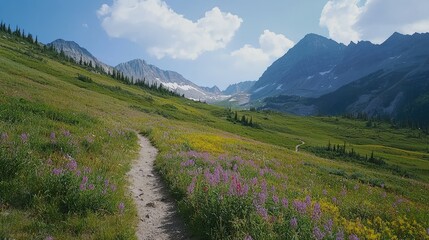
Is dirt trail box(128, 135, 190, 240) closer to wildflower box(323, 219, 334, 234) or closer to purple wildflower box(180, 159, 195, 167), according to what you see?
purple wildflower box(180, 159, 195, 167)

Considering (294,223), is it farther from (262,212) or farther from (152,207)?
(152,207)

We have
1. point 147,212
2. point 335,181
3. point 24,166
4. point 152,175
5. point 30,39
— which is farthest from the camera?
point 30,39

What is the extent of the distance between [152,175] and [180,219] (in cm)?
578

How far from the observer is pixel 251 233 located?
7.22 meters

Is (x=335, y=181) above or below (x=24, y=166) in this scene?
below

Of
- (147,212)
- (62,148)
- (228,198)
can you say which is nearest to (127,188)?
(147,212)

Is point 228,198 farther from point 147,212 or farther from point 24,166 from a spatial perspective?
Answer: point 24,166

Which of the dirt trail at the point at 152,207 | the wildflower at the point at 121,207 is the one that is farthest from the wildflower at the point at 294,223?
the wildflower at the point at 121,207

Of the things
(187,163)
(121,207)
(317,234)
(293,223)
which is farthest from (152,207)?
(317,234)

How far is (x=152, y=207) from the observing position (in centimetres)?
1098

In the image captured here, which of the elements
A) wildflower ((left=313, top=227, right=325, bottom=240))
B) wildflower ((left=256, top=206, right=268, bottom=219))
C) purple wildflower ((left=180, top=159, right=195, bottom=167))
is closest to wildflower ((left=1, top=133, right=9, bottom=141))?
purple wildflower ((left=180, top=159, right=195, bottom=167))

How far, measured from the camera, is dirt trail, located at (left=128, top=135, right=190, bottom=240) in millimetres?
8875

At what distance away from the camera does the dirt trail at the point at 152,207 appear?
29.1 feet

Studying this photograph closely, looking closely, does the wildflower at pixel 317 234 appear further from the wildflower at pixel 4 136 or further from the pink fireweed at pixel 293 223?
the wildflower at pixel 4 136
